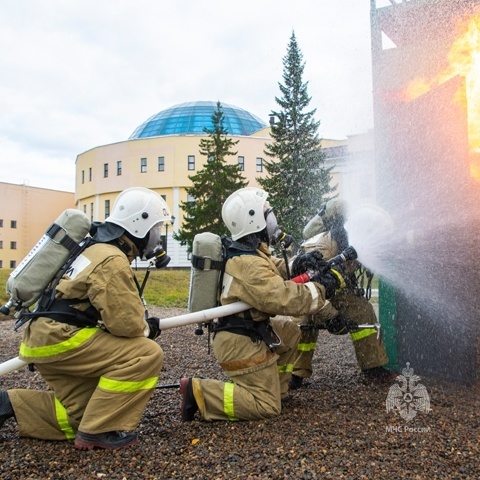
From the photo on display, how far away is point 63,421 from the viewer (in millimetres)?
3562

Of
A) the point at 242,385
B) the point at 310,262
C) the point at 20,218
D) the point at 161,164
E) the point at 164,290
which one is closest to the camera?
the point at 242,385

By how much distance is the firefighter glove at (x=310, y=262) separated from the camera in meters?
4.29

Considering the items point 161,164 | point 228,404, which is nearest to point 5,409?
point 228,404

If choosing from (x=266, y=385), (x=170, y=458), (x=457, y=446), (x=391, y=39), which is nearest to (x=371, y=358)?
(x=266, y=385)

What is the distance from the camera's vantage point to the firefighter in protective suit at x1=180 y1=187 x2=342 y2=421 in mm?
3877

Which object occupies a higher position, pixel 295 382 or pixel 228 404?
pixel 228 404

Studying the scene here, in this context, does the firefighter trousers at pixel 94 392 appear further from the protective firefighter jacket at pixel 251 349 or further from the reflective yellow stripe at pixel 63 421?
the protective firefighter jacket at pixel 251 349

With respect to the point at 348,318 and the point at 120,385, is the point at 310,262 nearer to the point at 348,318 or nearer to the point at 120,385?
the point at 348,318

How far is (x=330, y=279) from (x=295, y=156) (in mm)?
21521

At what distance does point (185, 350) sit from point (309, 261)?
143 inches

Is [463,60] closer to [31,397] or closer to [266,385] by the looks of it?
[266,385]

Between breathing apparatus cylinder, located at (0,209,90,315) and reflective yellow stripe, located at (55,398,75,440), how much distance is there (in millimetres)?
731

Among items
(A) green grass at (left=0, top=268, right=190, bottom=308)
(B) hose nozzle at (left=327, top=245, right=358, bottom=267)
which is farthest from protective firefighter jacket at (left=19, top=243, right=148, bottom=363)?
(A) green grass at (left=0, top=268, right=190, bottom=308)

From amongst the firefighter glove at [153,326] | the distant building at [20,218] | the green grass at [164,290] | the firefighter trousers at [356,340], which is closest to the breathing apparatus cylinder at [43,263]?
the firefighter glove at [153,326]
